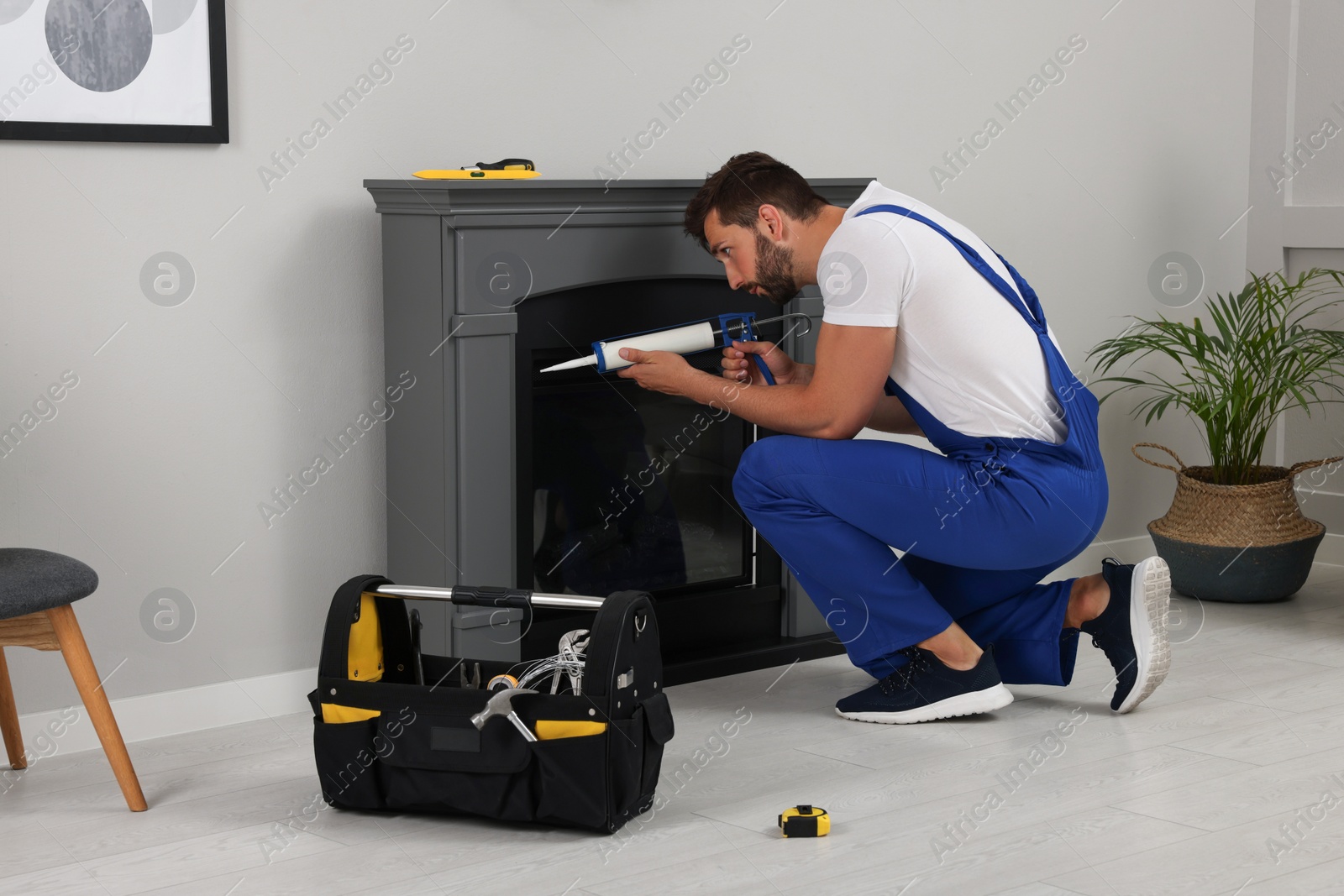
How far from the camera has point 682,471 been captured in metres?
2.95

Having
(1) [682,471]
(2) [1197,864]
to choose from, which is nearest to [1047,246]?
(1) [682,471]

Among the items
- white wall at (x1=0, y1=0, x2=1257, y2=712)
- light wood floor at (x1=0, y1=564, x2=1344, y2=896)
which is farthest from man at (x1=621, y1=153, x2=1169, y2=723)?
white wall at (x1=0, y1=0, x2=1257, y2=712)

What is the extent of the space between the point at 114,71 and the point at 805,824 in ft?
5.32

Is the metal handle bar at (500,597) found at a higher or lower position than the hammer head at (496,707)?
higher

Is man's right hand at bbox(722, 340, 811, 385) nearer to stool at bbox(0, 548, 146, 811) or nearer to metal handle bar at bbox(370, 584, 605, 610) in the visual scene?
metal handle bar at bbox(370, 584, 605, 610)

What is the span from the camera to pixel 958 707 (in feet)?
8.14

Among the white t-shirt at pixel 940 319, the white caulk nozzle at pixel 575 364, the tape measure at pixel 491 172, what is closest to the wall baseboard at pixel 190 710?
the white caulk nozzle at pixel 575 364

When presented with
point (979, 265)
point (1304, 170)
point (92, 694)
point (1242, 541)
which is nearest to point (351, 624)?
point (92, 694)

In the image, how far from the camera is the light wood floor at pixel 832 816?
183 cm

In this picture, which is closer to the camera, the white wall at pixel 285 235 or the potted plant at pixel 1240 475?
the white wall at pixel 285 235

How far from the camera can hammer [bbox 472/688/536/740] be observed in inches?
75.8

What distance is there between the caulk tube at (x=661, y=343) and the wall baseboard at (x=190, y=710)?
810mm

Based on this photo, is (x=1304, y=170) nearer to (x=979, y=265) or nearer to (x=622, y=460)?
(x=979, y=265)

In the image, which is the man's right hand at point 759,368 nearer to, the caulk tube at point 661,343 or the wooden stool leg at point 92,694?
the caulk tube at point 661,343
